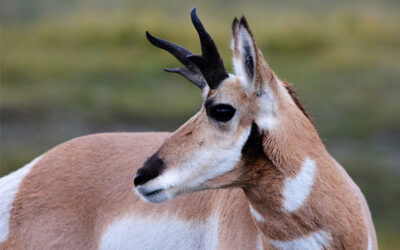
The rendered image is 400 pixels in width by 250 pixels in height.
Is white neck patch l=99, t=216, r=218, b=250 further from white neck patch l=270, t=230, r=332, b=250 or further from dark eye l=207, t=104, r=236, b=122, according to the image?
dark eye l=207, t=104, r=236, b=122

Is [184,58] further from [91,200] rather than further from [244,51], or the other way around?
[91,200]

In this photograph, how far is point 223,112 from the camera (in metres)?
5.68

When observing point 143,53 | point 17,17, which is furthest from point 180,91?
point 17,17

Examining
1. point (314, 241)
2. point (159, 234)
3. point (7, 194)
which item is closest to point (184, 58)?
point (159, 234)

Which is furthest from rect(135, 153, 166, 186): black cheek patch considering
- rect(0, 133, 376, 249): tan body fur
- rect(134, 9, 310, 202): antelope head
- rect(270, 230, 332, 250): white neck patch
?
rect(270, 230, 332, 250): white neck patch

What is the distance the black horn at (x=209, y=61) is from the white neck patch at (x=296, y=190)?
0.82 meters

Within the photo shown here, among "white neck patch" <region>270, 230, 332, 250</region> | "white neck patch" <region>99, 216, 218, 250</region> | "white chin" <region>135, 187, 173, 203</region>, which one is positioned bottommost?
"white neck patch" <region>99, 216, 218, 250</region>

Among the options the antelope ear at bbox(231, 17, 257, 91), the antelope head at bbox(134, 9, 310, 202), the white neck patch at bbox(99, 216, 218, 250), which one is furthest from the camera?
the white neck patch at bbox(99, 216, 218, 250)

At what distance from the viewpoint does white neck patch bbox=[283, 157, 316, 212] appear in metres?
5.67

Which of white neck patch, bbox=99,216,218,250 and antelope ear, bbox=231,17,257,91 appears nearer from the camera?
antelope ear, bbox=231,17,257,91

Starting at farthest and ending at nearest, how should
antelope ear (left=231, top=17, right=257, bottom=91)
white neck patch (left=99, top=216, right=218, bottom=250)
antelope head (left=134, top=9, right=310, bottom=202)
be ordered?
white neck patch (left=99, top=216, right=218, bottom=250)
antelope head (left=134, top=9, right=310, bottom=202)
antelope ear (left=231, top=17, right=257, bottom=91)

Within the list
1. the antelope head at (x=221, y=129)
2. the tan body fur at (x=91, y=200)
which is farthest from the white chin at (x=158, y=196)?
the tan body fur at (x=91, y=200)

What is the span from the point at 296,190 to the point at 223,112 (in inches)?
28.0

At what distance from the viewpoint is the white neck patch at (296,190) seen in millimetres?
5672
